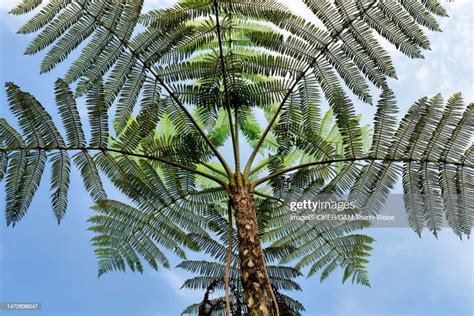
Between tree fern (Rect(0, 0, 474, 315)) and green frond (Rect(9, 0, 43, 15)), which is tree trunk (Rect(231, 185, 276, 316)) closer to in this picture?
tree fern (Rect(0, 0, 474, 315))

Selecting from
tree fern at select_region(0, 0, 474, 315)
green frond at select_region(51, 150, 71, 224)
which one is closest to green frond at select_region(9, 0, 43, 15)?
tree fern at select_region(0, 0, 474, 315)

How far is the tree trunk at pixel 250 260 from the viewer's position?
1825 millimetres

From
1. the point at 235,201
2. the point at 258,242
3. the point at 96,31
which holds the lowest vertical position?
the point at 258,242

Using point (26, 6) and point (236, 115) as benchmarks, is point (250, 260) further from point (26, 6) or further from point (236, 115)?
point (26, 6)

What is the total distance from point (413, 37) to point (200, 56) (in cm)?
137

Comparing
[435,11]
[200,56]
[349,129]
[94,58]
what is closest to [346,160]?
[349,129]

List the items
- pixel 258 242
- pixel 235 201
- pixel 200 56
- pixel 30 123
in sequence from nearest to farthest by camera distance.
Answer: pixel 258 242
pixel 235 201
pixel 30 123
pixel 200 56

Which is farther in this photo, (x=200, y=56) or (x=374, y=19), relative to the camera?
(x=200, y=56)

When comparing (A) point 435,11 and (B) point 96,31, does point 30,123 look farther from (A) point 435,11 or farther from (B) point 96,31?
(A) point 435,11

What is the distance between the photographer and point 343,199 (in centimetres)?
264

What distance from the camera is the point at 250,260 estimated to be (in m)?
1.96

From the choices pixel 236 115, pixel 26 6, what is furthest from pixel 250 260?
pixel 26 6

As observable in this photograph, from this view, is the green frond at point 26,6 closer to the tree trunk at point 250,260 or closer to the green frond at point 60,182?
the green frond at point 60,182

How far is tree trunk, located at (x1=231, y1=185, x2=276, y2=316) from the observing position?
1.83 meters
